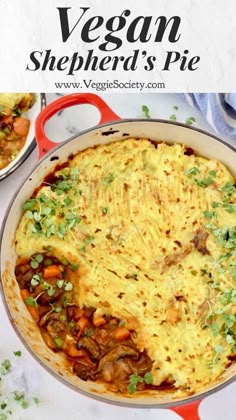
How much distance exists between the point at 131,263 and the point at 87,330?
121mm

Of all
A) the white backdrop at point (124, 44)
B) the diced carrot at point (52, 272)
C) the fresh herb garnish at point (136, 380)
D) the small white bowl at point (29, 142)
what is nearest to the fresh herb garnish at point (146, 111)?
the white backdrop at point (124, 44)

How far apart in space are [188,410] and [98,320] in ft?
0.60

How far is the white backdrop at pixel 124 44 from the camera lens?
897 millimetres

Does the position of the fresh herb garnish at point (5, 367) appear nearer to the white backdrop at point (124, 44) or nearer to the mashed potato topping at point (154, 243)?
the mashed potato topping at point (154, 243)

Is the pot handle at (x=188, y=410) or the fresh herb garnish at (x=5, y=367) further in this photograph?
the fresh herb garnish at (x=5, y=367)

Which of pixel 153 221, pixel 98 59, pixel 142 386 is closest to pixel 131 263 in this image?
pixel 153 221

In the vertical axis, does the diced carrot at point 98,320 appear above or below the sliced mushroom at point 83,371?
above

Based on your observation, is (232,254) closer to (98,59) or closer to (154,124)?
(154,124)

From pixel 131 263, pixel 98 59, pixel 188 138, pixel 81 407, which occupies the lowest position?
pixel 81 407

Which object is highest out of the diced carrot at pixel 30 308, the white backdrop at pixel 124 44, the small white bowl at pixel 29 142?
the white backdrop at pixel 124 44

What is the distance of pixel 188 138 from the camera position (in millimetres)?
880

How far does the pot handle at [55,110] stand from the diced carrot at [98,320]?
0.26 metres

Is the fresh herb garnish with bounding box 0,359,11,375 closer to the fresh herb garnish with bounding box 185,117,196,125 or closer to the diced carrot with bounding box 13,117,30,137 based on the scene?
the diced carrot with bounding box 13,117,30,137

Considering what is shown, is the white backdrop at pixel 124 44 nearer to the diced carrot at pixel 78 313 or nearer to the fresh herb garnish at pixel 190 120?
the fresh herb garnish at pixel 190 120
